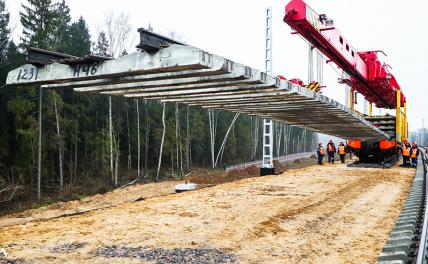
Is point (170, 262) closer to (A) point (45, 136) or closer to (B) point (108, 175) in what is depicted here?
(A) point (45, 136)

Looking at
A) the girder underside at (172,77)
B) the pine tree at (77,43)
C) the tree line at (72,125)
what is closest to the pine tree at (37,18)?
the tree line at (72,125)

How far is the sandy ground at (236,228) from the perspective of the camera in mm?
5031

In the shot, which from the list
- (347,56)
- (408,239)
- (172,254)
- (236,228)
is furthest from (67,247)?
(347,56)

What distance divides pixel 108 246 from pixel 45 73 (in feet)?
8.45

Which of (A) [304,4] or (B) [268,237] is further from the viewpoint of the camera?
(A) [304,4]

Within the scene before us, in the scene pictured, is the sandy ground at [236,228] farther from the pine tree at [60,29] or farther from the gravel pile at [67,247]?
the pine tree at [60,29]

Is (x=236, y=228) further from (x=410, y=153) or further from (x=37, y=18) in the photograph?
(x=37, y=18)

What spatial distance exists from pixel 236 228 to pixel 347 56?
1092 cm

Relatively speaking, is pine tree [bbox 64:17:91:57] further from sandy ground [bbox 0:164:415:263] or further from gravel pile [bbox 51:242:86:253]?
gravel pile [bbox 51:242:86:253]

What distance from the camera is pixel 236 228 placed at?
6.34 meters

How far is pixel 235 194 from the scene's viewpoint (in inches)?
398

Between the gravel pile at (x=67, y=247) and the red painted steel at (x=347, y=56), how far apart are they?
347 inches

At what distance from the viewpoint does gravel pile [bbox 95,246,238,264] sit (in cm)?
471

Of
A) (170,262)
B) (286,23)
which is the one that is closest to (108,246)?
Answer: (170,262)
